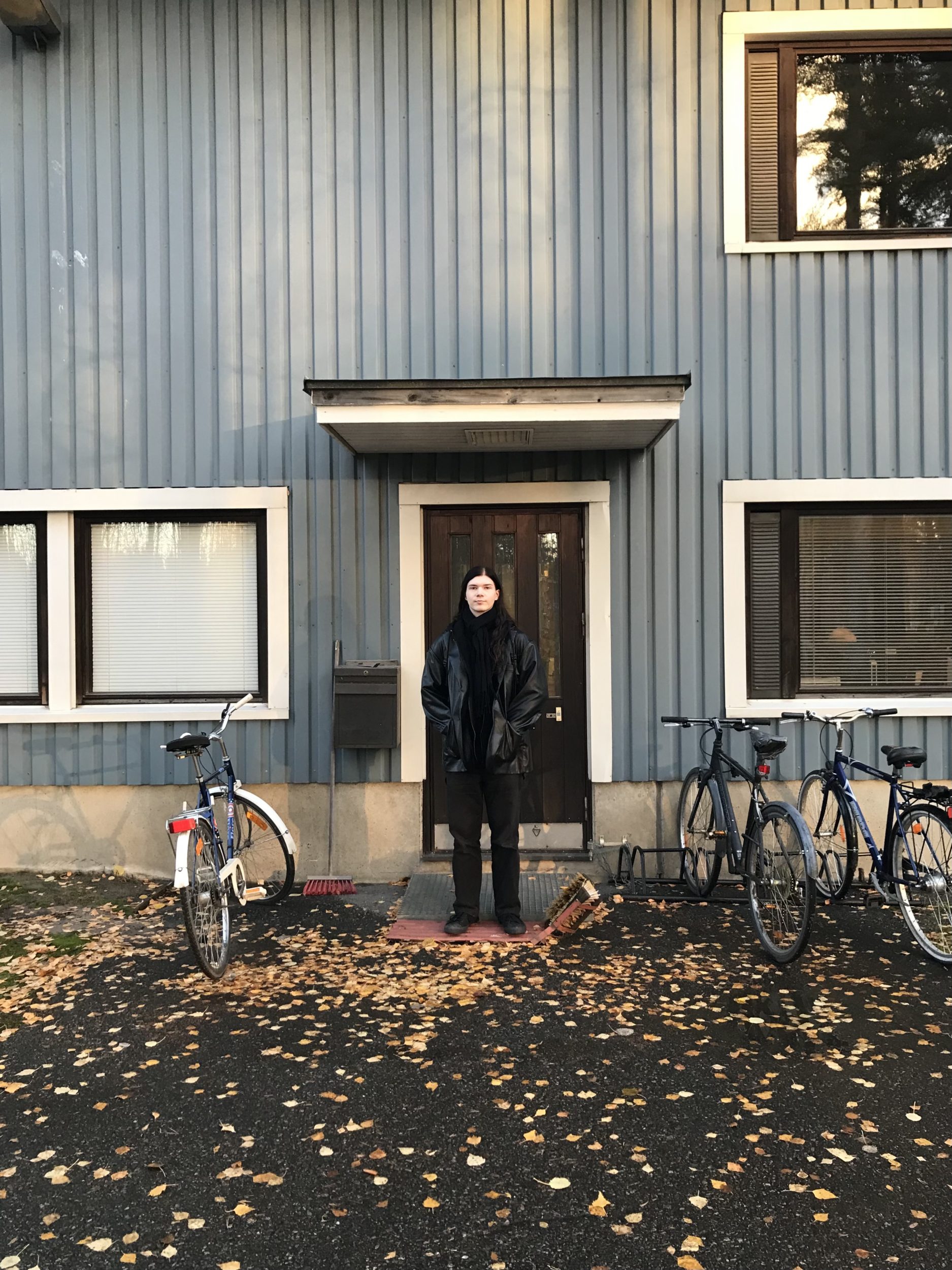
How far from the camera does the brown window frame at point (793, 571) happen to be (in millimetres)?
6293

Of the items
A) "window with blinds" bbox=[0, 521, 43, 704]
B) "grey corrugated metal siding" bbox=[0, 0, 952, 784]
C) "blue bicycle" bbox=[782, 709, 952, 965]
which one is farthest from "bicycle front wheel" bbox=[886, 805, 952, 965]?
"window with blinds" bbox=[0, 521, 43, 704]

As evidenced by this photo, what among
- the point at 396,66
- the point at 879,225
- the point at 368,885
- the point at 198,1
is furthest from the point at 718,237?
the point at 368,885

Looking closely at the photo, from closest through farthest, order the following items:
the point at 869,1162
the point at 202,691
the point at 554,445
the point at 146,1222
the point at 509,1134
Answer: the point at 146,1222, the point at 869,1162, the point at 509,1134, the point at 554,445, the point at 202,691

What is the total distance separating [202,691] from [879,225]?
585 centimetres

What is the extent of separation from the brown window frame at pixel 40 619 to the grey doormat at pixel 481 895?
3015mm

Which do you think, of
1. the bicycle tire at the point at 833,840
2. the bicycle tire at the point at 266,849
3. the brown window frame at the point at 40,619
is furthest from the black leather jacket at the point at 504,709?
the brown window frame at the point at 40,619

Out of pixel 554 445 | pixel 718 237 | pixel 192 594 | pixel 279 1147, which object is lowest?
pixel 279 1147

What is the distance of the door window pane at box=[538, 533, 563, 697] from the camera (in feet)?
20.7

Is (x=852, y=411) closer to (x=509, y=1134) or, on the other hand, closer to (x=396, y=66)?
(x=396, y=66)

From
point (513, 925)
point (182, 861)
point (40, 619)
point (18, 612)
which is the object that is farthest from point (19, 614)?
point (513, 925)

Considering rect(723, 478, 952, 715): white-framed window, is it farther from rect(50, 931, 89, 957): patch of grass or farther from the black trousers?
rect(50, 931, 89, 957): patch of grass

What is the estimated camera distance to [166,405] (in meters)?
6.34

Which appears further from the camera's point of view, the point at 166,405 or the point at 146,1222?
the point at 166,405

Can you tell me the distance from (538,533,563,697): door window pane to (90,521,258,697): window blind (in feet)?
6.72
